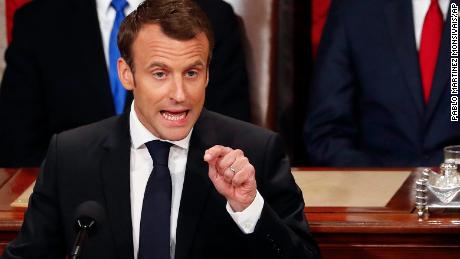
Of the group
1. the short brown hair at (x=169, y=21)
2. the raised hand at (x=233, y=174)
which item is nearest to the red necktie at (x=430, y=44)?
the short brown hair at (x=169, y=21)

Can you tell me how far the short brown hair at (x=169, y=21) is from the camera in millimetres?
1825

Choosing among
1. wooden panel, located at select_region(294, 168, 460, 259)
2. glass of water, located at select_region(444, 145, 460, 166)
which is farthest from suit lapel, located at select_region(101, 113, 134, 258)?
glass of water, located at select_region(444, 145, 460, 166)

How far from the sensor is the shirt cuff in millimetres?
1742

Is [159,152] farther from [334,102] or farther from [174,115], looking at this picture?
[334,102]

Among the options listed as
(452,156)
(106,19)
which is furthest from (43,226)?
(106,19)

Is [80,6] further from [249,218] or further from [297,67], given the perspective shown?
[249,218]

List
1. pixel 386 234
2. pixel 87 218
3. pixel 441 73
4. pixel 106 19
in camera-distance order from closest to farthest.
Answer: pixel 87 218
pixel 386 234
pixel 441 73
pixel 106 19

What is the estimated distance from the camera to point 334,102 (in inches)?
113

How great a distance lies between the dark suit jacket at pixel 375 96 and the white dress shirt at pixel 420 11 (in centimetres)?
3

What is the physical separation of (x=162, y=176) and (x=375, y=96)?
3.69 feet

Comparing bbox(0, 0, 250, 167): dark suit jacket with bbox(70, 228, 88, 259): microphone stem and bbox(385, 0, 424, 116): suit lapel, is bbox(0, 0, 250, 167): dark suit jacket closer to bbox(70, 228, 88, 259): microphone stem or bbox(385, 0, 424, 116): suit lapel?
bbox(385, 0, 424, 116): suit lapel

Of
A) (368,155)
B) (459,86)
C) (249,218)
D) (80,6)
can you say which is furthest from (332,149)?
(249,218)

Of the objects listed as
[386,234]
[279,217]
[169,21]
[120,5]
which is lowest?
[386,234]

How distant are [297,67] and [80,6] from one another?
72 centimetres
